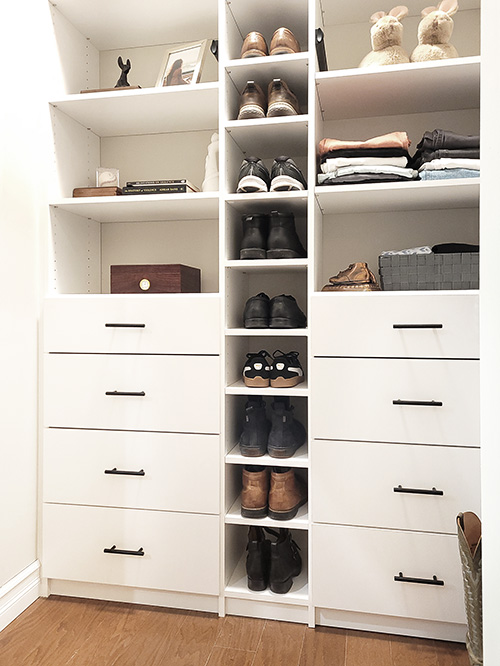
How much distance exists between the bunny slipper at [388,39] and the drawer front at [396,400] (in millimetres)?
976

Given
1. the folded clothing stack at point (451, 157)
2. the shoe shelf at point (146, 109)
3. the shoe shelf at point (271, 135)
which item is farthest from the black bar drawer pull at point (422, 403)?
the shoe shelf at point (146, 109)

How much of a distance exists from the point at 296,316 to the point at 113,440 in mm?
758

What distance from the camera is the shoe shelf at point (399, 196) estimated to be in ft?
5.70

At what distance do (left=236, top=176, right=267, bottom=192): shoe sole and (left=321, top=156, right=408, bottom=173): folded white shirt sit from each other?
0.22 meters

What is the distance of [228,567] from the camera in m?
1.88

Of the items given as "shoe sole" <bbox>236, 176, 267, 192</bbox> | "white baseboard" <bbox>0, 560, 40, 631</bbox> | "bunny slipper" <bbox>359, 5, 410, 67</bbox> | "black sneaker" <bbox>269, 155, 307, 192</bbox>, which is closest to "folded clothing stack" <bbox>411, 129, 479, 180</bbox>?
"bunny slipper" <bbox>359, 5, 410, 67</bbox>

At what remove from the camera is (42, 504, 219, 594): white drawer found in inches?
73.1

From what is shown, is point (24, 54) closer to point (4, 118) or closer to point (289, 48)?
point (4, 118)

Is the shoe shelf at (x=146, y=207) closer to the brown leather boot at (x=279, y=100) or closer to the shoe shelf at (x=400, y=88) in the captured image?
the brown leather boot at (x=279, y=100)

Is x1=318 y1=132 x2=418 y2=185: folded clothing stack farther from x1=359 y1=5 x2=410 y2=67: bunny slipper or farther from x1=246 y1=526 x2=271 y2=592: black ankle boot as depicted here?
x1=246 y1=526 x2=271 y2=592: black ankle boot

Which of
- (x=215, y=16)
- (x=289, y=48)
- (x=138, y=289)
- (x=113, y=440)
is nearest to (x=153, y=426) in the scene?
(x=113, y=440)

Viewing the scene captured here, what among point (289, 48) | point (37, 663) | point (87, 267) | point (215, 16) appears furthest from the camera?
point (87, 267)

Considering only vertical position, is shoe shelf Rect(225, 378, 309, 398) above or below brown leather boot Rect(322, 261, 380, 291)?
below

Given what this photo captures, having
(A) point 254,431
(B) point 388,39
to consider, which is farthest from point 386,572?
(B) point 388,39
